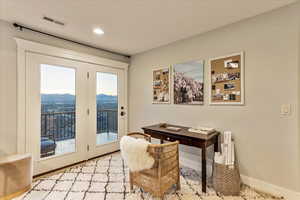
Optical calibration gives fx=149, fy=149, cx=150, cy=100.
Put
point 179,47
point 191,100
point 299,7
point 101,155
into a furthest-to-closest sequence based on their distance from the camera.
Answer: point 101,155, point 179,47, point 191,100, point 299,7

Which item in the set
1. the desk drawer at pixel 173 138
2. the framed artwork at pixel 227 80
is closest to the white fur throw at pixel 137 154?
the desk drawer at pixel 173 138

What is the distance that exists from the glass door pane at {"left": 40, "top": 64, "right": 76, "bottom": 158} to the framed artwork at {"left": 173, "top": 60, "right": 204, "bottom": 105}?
78.2 inches

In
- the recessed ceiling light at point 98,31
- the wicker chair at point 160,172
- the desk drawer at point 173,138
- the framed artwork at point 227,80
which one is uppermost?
the recessed ceiling light at point 98,31

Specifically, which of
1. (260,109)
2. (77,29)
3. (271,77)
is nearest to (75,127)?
(77,29)

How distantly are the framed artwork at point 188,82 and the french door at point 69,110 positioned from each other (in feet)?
4.81

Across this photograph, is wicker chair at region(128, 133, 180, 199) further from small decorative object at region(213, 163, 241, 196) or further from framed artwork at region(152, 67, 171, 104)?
framed artwork at region(152, 67, 171, 104)

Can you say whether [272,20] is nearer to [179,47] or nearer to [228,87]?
[228,87]

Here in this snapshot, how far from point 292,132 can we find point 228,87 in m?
0.90

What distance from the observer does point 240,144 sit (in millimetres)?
2160

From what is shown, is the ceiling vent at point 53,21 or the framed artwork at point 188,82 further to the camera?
the framed artwork at point 188,82

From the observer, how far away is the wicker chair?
1.67 meters

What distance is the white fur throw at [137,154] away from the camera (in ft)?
5.40

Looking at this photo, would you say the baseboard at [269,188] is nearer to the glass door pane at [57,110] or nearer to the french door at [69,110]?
the french door at [69,110]

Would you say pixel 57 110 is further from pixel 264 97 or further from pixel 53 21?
pixel 264 97
